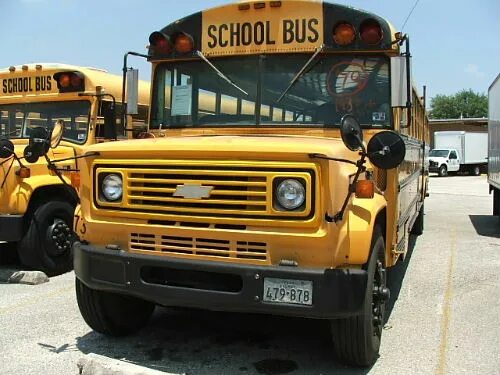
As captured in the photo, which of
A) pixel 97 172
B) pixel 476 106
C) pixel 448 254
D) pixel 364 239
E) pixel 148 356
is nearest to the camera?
pixel 364 239

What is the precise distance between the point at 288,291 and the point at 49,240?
4.20 m

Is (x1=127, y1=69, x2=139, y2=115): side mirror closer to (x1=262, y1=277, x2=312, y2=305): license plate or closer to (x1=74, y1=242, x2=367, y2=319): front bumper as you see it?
(x1=74, y1=242, x2=367, y2=319): front bumper

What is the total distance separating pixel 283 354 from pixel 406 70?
7.05ft

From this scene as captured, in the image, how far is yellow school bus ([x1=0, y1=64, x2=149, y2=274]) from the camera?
20.6 ft

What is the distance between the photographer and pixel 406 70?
12.7 ft

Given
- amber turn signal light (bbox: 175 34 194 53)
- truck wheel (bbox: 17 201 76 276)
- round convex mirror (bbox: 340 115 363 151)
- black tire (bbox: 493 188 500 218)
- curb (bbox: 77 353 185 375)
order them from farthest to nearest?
black tire (bbox: 493 188 500 218) → truck wheel (bbox: 17 201 76 276) → amber turn signal light (bbox: 175 34 194 53) → curb (bbox: 77 353 185 375) → round convex mirror (bbox: 340 115 363 151)

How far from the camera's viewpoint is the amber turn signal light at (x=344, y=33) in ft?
13.7

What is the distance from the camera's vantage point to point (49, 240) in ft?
21.5

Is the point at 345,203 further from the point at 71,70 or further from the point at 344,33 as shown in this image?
the point at 71,70

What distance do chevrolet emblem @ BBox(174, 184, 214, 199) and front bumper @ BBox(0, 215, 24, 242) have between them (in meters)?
3.53

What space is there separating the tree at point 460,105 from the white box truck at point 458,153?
143ft

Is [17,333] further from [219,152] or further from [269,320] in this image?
[219,152]

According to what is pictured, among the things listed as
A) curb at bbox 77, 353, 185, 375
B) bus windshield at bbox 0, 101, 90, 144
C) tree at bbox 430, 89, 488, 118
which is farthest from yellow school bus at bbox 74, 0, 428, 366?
tree at bbox 430, 89, 488, 118

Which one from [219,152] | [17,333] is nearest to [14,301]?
[17,333]
